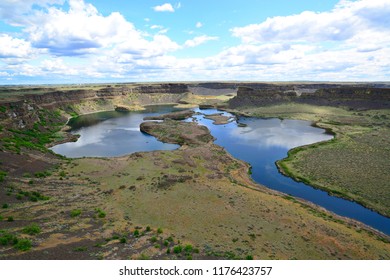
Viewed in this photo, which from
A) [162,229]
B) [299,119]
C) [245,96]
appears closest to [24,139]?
[162,229]

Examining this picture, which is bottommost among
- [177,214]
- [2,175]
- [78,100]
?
[177,214]

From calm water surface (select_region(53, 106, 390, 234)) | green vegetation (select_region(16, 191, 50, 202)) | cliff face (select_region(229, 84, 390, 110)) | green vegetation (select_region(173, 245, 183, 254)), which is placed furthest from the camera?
cliff face (select_region(229, 84, 390, 110))

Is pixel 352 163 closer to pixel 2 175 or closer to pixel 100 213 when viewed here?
pixel 100 213

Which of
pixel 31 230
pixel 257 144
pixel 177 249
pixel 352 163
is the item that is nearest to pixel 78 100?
pixel 257 144

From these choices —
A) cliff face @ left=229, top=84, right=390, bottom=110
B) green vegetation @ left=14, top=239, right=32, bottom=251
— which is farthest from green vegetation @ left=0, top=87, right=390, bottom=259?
cliff face @ left=229, top=84, right=390, bottom=110

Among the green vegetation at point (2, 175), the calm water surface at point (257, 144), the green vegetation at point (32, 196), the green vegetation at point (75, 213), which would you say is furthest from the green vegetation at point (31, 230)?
the calm water surface at point (257, 144)

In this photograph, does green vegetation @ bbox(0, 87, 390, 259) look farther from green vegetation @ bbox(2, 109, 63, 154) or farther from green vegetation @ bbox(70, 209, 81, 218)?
green vegetation @ bbox(2, 109, 63, 154)
